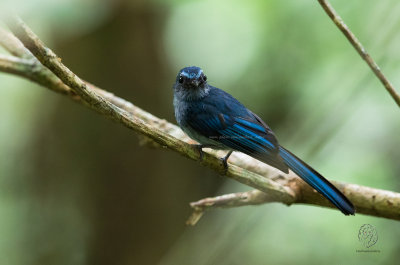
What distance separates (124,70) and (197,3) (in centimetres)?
137

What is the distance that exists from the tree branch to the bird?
0.17m

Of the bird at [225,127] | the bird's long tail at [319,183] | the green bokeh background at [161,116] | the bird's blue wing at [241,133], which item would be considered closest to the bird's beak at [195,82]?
the bird at [225,127]

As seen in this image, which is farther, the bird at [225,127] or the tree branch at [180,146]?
the bird at [225,127]

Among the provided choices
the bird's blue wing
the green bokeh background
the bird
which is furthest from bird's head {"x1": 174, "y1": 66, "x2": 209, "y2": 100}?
the green bokeh background

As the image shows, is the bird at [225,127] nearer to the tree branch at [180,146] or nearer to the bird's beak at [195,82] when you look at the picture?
the bird's beak at [195,82]

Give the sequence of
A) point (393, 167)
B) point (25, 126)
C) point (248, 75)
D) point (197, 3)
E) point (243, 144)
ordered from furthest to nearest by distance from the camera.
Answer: point (25, 126) → point (248, 75) → point (197, 3) → point (393, 167) → point (243, 144)

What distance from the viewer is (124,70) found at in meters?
5.97

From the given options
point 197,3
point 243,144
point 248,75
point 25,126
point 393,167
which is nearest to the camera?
point 243,144

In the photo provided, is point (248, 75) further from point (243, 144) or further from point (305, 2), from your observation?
point (243, 144)

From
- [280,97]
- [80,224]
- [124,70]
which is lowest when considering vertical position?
[80,224]

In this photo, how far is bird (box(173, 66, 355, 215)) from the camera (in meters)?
3.34

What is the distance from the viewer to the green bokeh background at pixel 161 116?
5004mm

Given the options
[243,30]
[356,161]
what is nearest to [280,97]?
[243,30]

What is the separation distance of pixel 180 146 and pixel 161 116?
3035 millimetres
